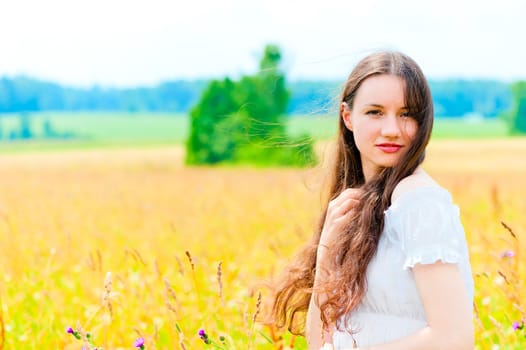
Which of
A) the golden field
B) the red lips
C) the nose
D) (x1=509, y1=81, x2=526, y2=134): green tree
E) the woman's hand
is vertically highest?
the nose

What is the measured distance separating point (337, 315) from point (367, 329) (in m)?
0.09

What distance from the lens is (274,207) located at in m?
8.45

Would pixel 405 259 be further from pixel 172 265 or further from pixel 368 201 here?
pixel 172 265

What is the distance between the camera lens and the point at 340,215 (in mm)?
2369

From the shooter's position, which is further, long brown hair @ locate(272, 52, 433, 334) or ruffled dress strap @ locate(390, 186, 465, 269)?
→ long brown hair @ locate(272, 52, 433, 334)

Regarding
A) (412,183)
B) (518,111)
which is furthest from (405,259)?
(518,111)

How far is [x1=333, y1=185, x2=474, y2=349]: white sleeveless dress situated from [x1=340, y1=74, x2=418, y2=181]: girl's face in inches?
7.9

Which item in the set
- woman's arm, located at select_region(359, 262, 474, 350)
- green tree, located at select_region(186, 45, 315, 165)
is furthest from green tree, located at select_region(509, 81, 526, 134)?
woman's arm, located at select_region(359, 262, 474, 350)

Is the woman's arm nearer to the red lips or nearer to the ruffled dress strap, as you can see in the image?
the ruffled dress strap

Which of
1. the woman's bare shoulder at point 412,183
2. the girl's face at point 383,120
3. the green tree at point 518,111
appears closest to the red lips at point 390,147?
the girl's face at point 383,120

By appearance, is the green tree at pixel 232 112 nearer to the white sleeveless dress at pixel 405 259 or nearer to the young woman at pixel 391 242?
the young woman at pixel 391 242

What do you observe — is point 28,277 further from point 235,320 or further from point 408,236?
point 408,236

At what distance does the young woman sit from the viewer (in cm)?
203

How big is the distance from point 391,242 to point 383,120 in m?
0.35
